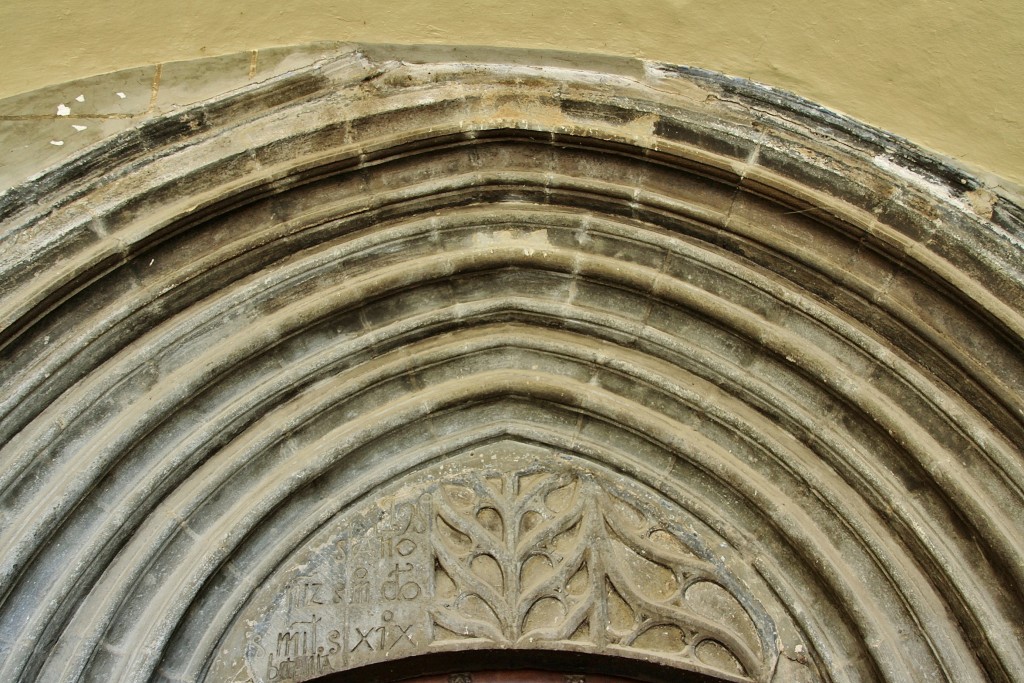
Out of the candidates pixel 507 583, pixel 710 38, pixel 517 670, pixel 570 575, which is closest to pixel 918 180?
pixel 710 38

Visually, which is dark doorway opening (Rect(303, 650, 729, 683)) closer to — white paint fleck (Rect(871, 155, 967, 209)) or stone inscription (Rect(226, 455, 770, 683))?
stone inscription (Rect(226, 455, 770, 683))

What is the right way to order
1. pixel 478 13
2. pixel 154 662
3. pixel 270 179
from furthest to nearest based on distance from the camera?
1. pixel 478 13
2. pixel 270 179
3. pixel 154 662

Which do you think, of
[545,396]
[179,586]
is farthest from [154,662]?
[545,396]

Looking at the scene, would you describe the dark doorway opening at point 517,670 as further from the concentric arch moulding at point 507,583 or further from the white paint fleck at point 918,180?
the white paint fleck at point 918,180

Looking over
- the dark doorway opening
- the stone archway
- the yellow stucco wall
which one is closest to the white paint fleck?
the stone archway

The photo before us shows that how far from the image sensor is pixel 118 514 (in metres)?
3.35

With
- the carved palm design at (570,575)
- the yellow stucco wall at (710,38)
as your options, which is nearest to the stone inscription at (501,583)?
the carved palm design at (570,575)

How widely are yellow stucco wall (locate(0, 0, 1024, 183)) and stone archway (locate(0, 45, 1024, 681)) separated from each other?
4.9 inches

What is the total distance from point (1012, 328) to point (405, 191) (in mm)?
2252

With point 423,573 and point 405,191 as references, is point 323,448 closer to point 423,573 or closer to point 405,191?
point 423,573

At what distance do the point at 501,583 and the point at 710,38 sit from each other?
224cm

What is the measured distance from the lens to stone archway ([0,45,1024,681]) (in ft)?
11.0

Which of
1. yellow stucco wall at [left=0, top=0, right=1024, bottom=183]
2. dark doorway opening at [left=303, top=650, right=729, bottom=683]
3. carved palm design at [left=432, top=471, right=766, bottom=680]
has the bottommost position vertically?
dark doorway opening at [left=303, top=650, right=729, bottom=683]

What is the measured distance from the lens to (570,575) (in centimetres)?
367
